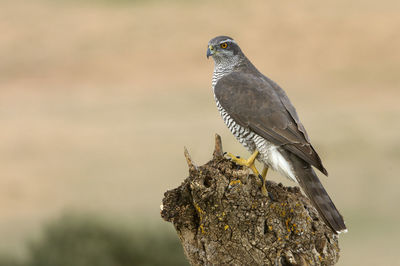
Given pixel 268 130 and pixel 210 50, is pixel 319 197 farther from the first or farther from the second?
pixel 210 50

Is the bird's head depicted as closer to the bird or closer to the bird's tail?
the bird

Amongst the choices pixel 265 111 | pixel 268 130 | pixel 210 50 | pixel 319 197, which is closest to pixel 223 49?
pixel 210 50

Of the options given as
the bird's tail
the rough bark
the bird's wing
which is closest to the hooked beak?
the bird's wing

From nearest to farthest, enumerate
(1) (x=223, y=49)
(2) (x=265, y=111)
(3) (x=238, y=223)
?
1. (3) (x=238, y=223)
2. (2) (x=265, y=111)
3. (1) (x=223, y=49)

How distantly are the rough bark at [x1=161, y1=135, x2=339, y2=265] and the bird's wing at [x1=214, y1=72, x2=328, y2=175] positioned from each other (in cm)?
55

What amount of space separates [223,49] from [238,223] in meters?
→ 2.51

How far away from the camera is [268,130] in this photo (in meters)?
5.80

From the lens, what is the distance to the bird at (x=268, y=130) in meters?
5.46

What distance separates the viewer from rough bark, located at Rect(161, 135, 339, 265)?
5.34 meters

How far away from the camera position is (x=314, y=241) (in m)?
5.48

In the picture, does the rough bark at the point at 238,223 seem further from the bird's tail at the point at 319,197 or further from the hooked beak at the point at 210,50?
the hooked beak at the point at 210,50

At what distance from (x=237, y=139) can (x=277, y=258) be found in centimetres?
160

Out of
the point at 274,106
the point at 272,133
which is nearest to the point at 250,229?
the point at 272,133

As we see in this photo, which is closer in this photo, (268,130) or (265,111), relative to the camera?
(268,130)
